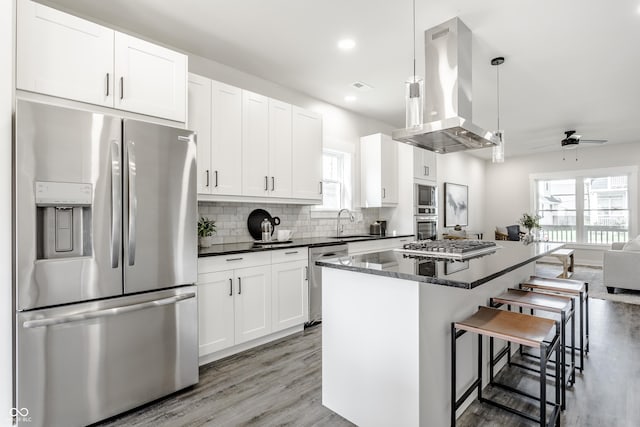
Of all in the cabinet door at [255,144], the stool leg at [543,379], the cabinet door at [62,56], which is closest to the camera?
the stool leg at [543,379]

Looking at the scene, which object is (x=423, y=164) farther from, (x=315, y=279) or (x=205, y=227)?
(x=205, y=227)

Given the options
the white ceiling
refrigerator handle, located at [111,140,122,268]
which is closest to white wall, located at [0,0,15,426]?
refrigerator handle, located at [111,140,122,268]

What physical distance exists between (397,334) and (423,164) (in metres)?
4.19

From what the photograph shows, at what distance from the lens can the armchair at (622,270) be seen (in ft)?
15.7

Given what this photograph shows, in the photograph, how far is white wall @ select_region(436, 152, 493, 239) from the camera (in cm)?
736

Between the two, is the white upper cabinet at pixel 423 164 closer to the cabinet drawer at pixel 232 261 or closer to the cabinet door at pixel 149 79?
the cabinet drawer at pixel 232 261

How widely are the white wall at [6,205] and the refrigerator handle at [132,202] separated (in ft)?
1.83

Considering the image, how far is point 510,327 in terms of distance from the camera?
171 centimetres

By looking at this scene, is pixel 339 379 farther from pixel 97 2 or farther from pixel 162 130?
pixel 97 2

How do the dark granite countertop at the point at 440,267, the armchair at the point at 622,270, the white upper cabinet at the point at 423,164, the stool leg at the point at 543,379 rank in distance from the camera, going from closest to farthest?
the dark granite countertop at the point at 440,267
the stool leg at the point at 543,379
the armchair at the point at 622,270
the white upper cabinet at the point at 423,164

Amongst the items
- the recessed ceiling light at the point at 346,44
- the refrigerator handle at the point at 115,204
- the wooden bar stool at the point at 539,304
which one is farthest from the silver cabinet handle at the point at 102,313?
the recessed ceiling light at the point at 346,44

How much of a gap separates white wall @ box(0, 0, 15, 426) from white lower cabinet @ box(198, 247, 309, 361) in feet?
3.61

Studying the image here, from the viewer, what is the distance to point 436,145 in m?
3.01

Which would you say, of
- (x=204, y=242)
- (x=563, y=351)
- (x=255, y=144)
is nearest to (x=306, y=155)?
(x=255, y=144)
